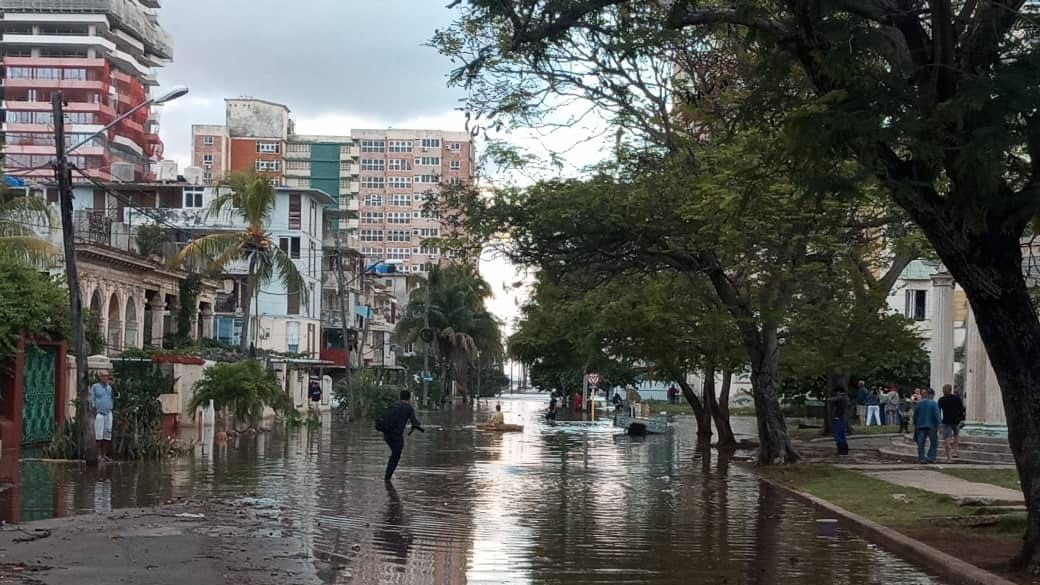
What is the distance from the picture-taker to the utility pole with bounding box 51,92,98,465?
21016 millimetres

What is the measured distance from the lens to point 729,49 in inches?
794

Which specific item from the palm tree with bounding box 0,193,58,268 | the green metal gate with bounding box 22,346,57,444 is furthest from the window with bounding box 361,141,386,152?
the green metal gate with bounding box 22,346,57,444

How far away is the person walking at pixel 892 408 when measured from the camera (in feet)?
155

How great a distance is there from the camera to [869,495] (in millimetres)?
18781

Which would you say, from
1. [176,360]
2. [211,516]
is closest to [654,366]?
[176,360]

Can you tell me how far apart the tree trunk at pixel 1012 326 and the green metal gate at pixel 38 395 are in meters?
21.1

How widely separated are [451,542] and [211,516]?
3022 mm

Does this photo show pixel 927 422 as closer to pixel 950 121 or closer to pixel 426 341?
pixel 950 121

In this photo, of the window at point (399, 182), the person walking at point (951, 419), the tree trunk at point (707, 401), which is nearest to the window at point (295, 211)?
the tree trunk at point (707, 401)

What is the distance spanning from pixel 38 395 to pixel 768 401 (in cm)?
1575

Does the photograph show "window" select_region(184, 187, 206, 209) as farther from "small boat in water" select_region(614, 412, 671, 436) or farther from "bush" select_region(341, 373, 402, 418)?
"small boat in water" select_region(614, 412, 671, 436)

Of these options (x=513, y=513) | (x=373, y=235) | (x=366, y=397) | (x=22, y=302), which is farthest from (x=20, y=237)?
(x=373, y=235)

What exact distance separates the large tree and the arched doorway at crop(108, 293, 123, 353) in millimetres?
35294

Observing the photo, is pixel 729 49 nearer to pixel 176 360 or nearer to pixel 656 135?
pixel 656 135
